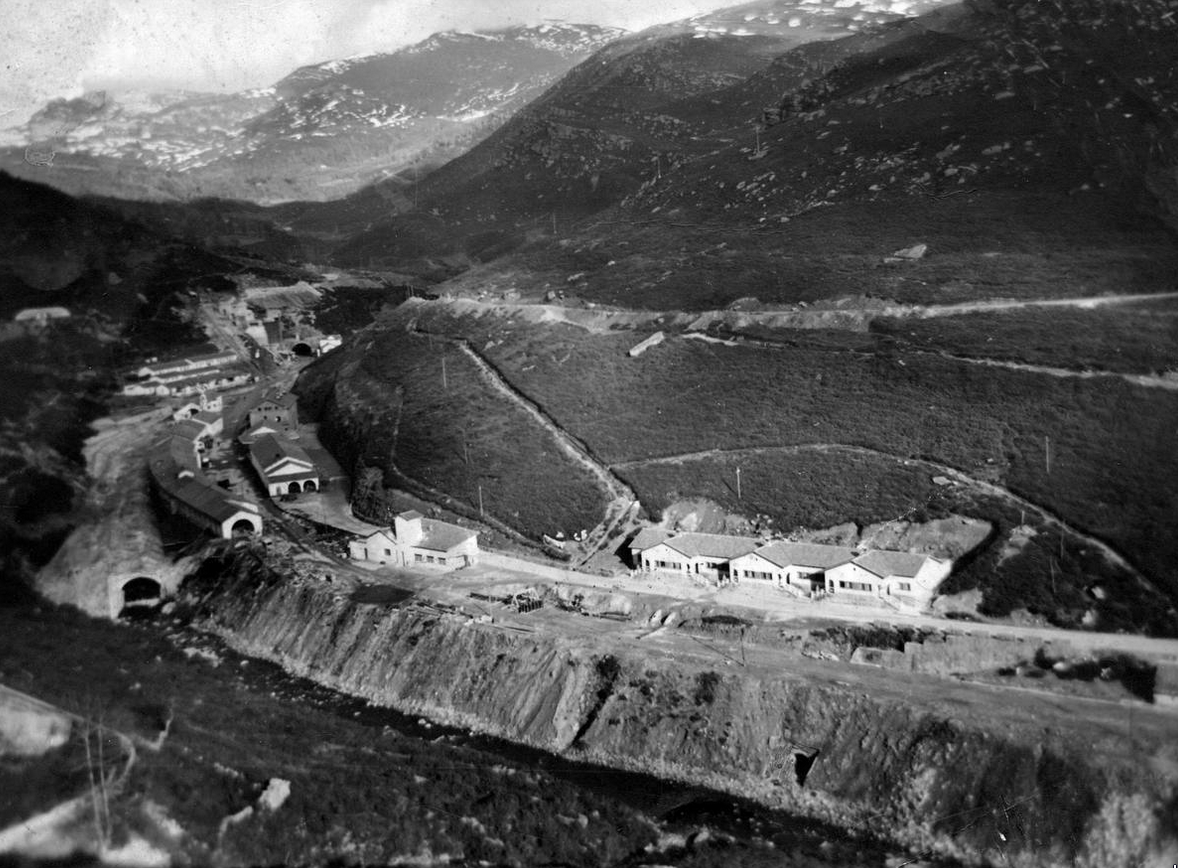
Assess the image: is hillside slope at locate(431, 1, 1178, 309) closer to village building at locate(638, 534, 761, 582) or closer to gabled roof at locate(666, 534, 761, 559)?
gabled roof at locate(666, 534, 761, 559)

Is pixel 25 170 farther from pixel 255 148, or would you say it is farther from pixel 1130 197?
pixel 255 148

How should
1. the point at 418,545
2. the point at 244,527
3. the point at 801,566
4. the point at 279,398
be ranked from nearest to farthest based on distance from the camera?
1. the point at 801,566
2. the point at 418,545
3. the point at 244,527
4. the point at 279,398

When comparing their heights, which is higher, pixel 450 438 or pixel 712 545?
pixel 712 545

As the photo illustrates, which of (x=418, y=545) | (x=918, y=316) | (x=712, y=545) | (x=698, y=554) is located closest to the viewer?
(x=698, y=554)

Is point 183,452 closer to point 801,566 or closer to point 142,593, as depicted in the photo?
point 142,593

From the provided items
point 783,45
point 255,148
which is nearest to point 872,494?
point 783,45

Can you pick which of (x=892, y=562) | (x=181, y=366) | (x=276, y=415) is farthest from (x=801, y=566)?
(x=181, y=366)
